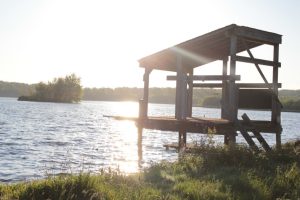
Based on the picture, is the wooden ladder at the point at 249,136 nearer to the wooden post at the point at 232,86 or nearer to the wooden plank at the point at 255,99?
the wooden post at the point at 232,86

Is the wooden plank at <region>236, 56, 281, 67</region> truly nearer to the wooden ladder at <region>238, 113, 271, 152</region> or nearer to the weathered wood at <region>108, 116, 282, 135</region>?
the wooden ladder at <region>238, 113, 271, 152</region>

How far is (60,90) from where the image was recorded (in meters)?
163

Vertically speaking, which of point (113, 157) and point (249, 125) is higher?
point (249, 125)

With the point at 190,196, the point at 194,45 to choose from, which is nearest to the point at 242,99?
the point at 194,45

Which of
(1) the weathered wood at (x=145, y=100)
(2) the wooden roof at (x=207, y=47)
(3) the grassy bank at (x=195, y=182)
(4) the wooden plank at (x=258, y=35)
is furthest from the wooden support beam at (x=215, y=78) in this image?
(3) the grassy bank at (x=195, y=182)

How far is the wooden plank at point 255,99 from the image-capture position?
17.6 m

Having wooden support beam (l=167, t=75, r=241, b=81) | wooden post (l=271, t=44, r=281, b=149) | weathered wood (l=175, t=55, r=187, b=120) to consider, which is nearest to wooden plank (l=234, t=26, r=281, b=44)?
wooden post (l=271, t=44, r=281, b=149)

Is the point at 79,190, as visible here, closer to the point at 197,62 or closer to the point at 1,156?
the point at 197,62

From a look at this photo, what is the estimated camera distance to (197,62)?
21.9 meters

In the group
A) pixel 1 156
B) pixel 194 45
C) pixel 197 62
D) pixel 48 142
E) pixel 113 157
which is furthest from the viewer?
pixel 48 142

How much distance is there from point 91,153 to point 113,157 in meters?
2.02

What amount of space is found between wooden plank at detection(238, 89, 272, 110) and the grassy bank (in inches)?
148

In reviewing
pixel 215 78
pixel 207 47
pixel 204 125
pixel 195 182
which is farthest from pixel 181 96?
pixel 195 182

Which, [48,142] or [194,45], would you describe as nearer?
[194,45]
